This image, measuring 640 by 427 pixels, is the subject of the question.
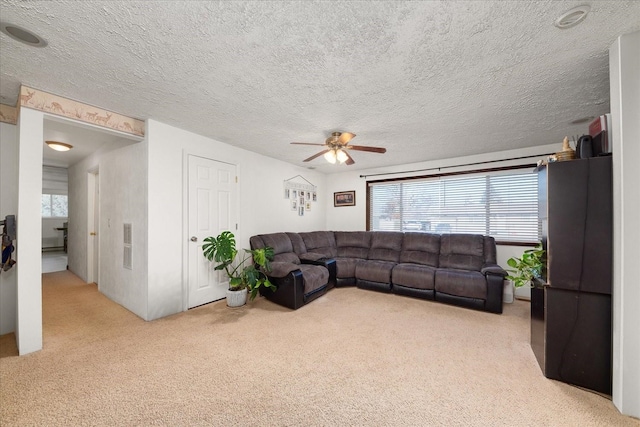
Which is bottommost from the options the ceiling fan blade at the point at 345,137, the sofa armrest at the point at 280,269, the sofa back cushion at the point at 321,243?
the sofa armrest at the point at 280,269

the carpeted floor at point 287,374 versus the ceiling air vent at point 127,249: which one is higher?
the ceiling air vent at point 127,249

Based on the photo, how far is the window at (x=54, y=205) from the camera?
7.88 metres

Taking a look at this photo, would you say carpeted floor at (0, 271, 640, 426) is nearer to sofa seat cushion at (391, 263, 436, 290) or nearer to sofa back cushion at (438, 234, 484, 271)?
sofa seat cushion at (391, 263, 436, 290)

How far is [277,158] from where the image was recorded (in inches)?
185

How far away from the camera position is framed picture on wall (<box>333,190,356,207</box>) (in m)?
5.70

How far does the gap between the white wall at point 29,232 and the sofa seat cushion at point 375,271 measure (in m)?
3.89

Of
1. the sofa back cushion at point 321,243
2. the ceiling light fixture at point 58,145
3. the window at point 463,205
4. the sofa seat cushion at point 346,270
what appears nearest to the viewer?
the ceiling light fixture at point 58,145

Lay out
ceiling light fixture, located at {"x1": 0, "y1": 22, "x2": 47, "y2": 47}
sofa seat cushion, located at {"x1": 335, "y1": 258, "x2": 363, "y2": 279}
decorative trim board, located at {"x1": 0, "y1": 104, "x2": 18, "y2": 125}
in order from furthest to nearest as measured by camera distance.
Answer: sofa seat cushion, located at {"x1": 335, "y1": 258, "x2": 363, "y2": 279} → decorative trim board, located at {"x1": 0, "y1": 104, "x2": 18, "y2": 125} → ceiling light fixture, located at {"x1": 0, "y1": 22, "x2": 47, "y2": 47}

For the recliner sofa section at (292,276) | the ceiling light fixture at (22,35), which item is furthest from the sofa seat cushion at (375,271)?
the ceiling light fixture at (22,35)

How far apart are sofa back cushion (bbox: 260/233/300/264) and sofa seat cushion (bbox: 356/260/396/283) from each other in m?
1.11

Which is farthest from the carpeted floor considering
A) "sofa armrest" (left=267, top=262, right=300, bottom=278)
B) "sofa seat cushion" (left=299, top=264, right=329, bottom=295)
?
"sofa armrest" (left=267, top=262, right=300, bottom=278)

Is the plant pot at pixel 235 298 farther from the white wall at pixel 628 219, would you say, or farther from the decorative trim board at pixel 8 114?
the white wall at pixel 628 219

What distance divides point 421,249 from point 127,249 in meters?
4.52

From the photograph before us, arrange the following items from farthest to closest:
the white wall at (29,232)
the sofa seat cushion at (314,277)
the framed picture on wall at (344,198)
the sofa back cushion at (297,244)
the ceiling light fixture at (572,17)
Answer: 1. the framed picture on wall at (344,198)
2. the sofa back cushion at (297,244)
3. the sofa seat cushion at (314,277)
4. the white wall at (29,232)
5. the ceiling light fixture at (572,17)
